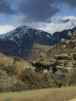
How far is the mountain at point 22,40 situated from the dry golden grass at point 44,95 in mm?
1222

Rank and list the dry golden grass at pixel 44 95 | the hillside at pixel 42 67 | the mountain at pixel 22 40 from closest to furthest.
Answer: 1. the dry golden grass at pixel 44 95
2. the hillside at pixel 42 67
3. the mountain at pixel 22 40

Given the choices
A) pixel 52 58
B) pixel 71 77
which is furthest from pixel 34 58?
pixel 71 77

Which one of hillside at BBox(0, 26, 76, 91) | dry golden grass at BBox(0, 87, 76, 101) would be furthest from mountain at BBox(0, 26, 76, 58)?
dry golden grass at BBox(0, 87, 76, 101)

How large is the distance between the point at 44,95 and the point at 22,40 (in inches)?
74.0

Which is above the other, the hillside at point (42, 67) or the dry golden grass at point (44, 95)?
the hillside at point (42, 67)

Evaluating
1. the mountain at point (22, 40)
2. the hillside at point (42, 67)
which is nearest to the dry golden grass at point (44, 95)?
the hillside at point (42, 67)

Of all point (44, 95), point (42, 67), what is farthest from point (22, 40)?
point (44, 95)

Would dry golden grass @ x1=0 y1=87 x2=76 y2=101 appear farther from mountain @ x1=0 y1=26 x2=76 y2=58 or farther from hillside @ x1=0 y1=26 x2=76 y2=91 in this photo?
mountain @ x1=0 y1=26 x2=76 y2=58

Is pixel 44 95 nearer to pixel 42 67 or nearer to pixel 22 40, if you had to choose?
pixel 42 67

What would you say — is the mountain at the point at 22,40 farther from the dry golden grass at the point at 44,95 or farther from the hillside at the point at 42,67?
the dry golden grass at the point at 44,95

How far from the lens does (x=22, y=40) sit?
1285cm

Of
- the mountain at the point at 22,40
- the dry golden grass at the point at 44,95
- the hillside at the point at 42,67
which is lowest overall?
the dry golden grass at the point at 44,95

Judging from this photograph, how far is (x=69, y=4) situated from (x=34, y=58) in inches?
93.4

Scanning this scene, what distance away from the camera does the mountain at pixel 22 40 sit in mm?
12500
